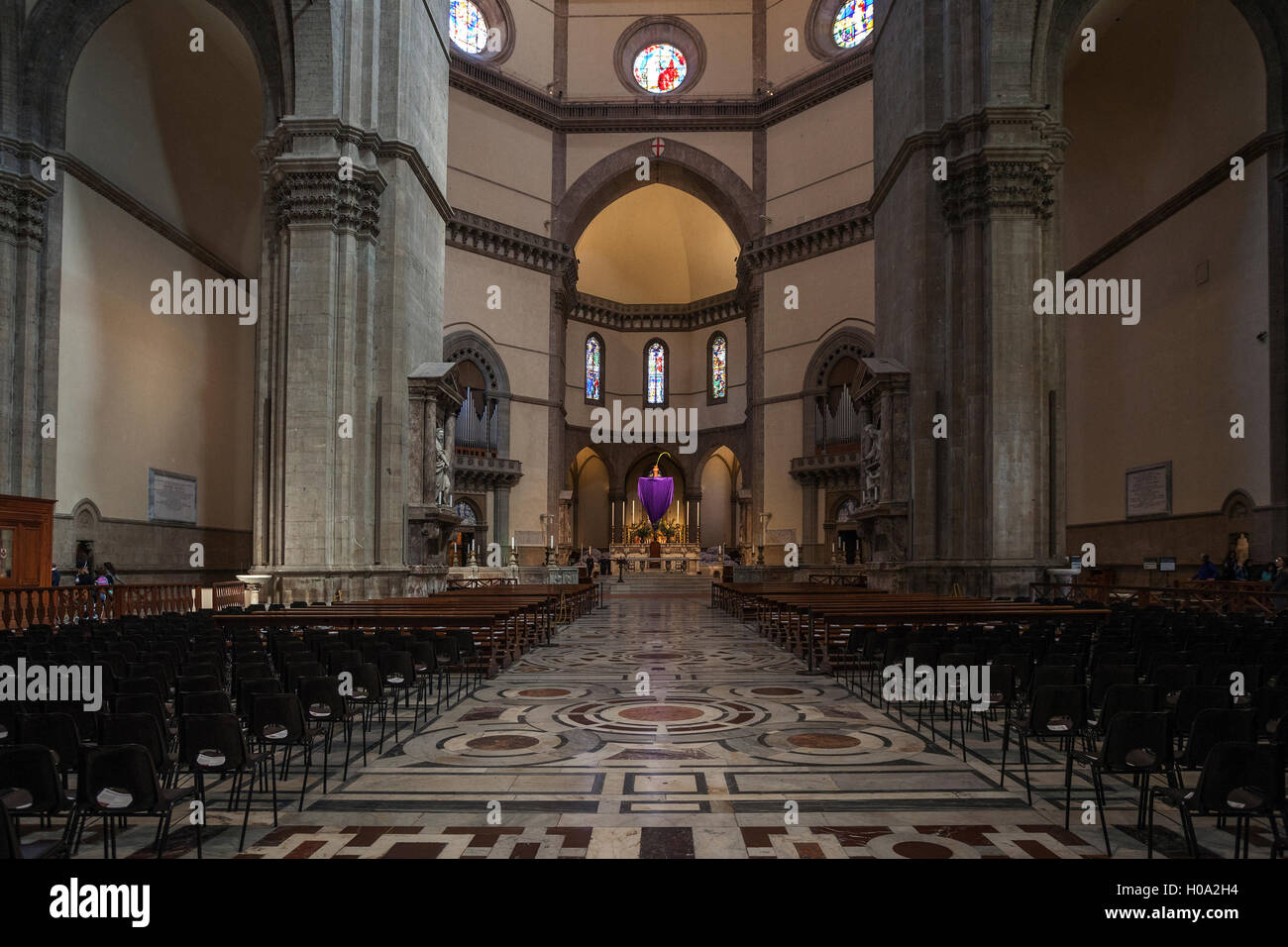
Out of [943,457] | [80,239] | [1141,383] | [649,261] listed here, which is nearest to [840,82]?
[649,261]

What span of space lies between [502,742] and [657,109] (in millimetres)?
36112

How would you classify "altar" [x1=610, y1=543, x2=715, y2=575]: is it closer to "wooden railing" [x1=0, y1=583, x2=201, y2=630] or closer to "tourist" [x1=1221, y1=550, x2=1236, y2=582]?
"tourist" [x1=1221, y1=550, x2=1236, y2=582]

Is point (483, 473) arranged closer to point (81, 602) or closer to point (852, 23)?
point (81, 602)

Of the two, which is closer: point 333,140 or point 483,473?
point 333,140

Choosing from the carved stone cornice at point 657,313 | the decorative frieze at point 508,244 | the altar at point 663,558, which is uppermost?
the decorative frieze at point 508,244

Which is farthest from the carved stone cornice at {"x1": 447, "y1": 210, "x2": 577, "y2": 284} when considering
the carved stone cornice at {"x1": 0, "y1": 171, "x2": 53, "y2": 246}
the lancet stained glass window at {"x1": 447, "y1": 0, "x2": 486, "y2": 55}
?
the carved stone cornice at {"x1": 0, "y1": 171, "x2": 53, "y2": 246}

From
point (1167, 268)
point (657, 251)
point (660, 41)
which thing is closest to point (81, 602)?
point (1167, 268)

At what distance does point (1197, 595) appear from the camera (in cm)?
1448

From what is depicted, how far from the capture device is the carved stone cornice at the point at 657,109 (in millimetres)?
35438

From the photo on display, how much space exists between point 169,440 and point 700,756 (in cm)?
1941

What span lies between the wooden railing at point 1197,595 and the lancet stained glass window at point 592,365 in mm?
29460

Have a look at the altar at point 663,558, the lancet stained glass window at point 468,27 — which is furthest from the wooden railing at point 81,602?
the lancet stained glass window at point 468,27

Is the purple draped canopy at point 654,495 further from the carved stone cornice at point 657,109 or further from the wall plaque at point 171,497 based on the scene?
the wall plaque at point 171,497

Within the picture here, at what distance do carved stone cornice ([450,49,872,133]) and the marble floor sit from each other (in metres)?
32.1
